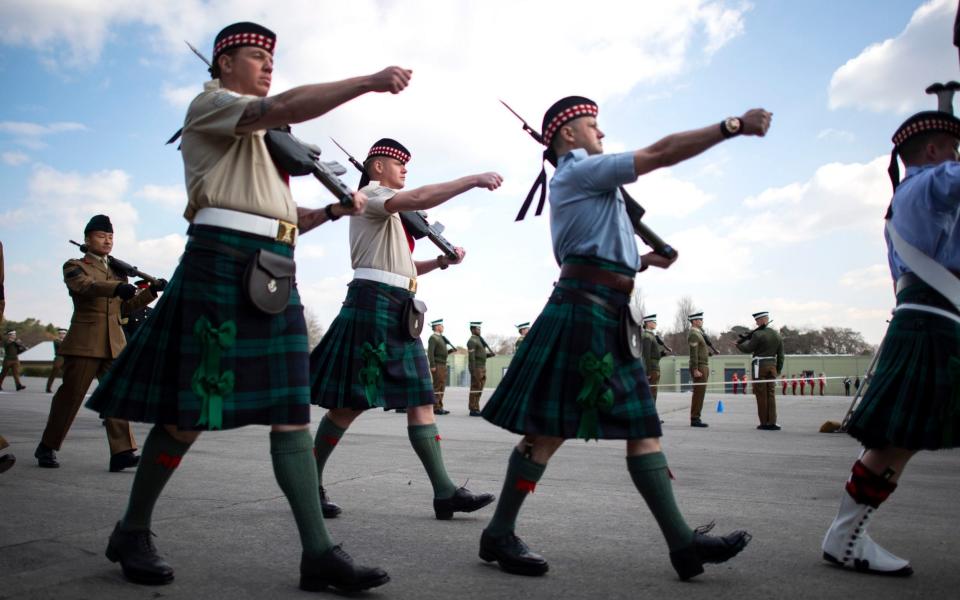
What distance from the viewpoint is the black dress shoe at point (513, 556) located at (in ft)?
9.39

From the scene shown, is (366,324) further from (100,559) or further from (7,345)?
(7,345)

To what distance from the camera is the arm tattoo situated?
254 cm

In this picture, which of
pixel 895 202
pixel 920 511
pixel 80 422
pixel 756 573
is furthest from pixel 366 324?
pixel 80 422

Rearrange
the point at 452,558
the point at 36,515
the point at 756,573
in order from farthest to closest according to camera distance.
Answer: the point at 36,515
the point at 452,558
the point at 756,573

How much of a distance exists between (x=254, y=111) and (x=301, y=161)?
0.33 m

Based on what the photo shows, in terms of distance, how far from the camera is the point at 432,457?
417cm

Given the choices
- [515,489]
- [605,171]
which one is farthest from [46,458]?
[605,171]

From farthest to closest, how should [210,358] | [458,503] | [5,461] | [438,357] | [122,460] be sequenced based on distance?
[438,357] < [122,460] < [5,461] < [458,503] < [210,358]

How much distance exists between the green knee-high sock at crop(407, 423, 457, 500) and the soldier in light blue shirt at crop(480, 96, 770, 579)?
1.06 m

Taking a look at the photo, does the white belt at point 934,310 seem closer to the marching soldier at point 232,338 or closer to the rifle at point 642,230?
the rifle at point 642,230

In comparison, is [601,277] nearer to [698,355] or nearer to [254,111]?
[254,111]

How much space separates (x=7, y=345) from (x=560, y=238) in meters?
22.7

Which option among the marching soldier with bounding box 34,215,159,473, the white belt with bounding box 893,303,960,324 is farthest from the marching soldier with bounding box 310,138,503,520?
the white belt with bounding box 893,303,960,324

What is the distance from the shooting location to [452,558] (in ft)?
10.2
